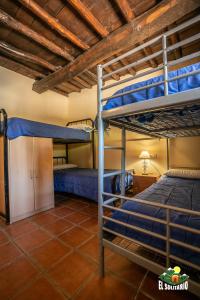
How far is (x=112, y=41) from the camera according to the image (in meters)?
2.77

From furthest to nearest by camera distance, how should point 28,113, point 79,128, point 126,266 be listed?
point 28,113 < point 79,128 < point 126,266

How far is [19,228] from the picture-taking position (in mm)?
2373

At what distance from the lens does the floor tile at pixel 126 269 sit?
140 centimetres

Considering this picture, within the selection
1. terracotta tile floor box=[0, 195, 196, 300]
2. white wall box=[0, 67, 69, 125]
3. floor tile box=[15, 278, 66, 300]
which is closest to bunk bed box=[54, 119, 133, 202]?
terracotta tile floor box=[0, 195, 196, 300]

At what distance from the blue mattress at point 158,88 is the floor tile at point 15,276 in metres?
1.79

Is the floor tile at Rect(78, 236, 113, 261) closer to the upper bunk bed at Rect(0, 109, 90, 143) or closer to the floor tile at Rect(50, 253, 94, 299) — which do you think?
the floor tile at Rect(50, 253, 94, 299)

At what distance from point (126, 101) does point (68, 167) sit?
12.2 feet

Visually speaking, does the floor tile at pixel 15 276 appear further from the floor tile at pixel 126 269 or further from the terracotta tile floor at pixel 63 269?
the floor tile at pixel 126 269

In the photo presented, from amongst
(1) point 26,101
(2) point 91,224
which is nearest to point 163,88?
(2) point 91,224

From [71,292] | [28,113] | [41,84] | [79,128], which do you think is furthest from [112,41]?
[71,292]

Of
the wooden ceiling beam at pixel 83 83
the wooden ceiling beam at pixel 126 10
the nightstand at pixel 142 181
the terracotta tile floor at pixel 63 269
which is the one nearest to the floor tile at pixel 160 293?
the terracotta tile floor at pixel 63 269

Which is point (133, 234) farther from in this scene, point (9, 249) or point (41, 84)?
point (41, 84)

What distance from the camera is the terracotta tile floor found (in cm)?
127

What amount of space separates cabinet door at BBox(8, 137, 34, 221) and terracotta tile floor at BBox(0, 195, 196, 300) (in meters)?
0.31
